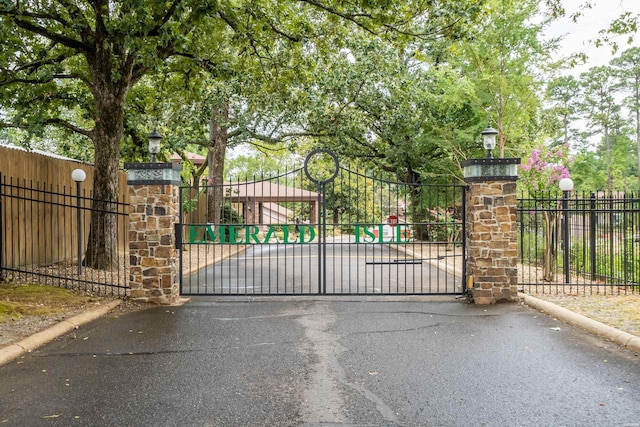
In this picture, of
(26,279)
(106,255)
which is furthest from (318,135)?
(26,279)

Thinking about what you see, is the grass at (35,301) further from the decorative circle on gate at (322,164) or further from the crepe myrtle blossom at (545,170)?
the crepe myrtle blossom at (545,170)

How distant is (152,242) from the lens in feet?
28.5

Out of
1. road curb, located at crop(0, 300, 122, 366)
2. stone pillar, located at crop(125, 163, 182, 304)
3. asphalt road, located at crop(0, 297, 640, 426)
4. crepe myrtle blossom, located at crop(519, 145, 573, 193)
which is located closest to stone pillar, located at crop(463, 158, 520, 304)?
asphalt road, located at crop(0, 297, 640, 426)

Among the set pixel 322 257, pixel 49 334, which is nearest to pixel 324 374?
pixel 49 334

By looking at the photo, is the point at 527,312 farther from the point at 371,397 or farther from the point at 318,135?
the point at 318,135

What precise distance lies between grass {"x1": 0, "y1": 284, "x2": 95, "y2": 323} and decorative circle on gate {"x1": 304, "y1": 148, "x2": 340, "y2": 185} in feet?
14.1

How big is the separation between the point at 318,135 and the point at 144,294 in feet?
49.2

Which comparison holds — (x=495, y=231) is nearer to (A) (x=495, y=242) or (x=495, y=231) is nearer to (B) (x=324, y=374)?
(A) (x=495, y=242)

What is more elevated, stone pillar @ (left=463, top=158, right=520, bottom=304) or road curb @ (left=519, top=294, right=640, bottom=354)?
stone pillar @ (left=463, top=158, right=520, bottom=304)

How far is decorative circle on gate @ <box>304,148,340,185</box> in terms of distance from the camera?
8742 mm

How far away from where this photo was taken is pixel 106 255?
38.1 ft

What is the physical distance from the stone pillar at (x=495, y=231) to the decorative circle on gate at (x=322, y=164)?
2447mm

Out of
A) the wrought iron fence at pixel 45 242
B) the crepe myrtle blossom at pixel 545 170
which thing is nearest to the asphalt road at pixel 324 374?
the wrought iron fence at pixel 45 242

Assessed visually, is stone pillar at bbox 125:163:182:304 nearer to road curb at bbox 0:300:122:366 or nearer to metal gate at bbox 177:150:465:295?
metal gate at bbox 177:150:465:295
